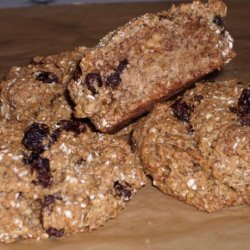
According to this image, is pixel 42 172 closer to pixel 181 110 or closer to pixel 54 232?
pixel 54 232

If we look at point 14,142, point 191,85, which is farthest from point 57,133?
point 191,85

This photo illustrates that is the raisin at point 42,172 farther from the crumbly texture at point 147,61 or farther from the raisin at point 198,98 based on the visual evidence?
the raisin at point 198,98

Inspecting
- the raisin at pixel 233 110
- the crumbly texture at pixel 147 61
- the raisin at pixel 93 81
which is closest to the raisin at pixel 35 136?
the crumbly texture at pixel 147 61

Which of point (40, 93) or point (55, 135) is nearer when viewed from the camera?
point (55, 135)

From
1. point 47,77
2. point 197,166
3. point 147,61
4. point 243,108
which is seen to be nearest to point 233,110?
point 243,108

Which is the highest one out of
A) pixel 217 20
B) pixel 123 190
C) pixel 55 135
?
pixel 217 20

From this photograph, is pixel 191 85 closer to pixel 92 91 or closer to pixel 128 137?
pixel 128 137
